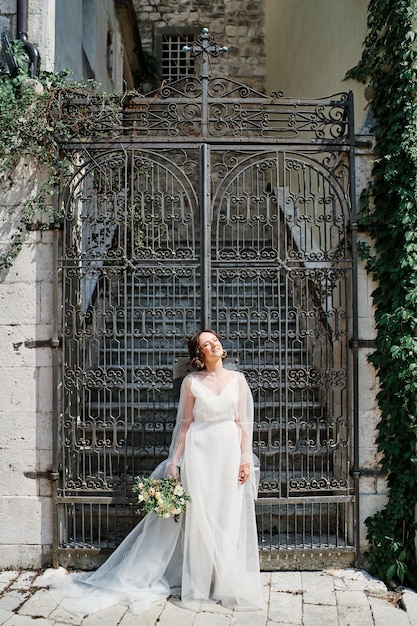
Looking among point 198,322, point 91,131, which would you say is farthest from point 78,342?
point 91,131

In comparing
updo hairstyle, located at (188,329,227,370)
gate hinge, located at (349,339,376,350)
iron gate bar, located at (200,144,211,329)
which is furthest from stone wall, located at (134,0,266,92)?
updo hairstyle, located at (188,329,227,370)

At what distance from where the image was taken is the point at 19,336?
4.72 m

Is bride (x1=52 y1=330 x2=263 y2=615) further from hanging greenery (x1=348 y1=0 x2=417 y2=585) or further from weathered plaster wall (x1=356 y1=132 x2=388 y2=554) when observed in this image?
hanging greenery (x1=348 y1=0 x2=417 y2=585)

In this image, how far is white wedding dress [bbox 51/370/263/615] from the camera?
13.1ft

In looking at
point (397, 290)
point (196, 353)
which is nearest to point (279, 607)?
point (196, 353)

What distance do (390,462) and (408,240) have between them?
1.73 m

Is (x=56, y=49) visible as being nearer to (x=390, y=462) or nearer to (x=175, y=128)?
(x=175, y=128)

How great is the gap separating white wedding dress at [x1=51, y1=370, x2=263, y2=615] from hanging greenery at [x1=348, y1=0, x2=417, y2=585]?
1.12m

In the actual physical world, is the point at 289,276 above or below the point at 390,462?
above

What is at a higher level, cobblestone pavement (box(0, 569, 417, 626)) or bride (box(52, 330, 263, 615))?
bride (box(52, 330, 263, 615))

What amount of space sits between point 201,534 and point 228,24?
11.4 m

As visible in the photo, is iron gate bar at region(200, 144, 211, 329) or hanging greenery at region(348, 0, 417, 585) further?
iron gate bar at region(200, 144, 211, 329)

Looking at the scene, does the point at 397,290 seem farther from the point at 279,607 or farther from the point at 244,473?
the point at 279,607

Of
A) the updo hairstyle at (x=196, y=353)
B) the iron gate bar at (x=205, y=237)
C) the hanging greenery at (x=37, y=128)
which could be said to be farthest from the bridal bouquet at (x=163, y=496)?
the hanging greenery at (x=37, y=128)
